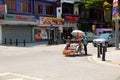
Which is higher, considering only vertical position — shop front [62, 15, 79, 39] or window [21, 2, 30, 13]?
window [21, 2, 30, 13]

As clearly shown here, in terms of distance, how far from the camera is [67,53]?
2069 cm

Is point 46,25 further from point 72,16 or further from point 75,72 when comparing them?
point 75,72

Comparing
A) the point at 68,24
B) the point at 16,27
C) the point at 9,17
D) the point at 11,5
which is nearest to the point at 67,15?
the point at 68,24

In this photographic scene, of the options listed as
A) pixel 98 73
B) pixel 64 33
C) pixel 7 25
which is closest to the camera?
pixel 98 73

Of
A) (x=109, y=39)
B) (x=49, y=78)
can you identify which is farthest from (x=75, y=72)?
(x=109, y=39)

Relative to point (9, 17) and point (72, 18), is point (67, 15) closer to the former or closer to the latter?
point (72, 18)

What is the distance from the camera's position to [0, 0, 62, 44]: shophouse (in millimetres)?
37156

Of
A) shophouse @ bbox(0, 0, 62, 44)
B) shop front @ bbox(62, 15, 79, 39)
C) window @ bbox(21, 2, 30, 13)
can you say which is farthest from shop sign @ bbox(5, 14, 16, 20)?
shop front @ bbox(62, 15, 79, 39)

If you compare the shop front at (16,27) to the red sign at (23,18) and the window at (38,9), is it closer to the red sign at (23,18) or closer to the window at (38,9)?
the red sign at (23,18)

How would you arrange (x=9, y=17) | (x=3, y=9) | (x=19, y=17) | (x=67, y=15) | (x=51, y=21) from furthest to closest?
1. (x=67, y=15)
2. (x=51, y=21)
3. (x=19, y=17)
4. (x=9, y=17)
5. (x=3, y=9)

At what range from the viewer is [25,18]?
39281 mm

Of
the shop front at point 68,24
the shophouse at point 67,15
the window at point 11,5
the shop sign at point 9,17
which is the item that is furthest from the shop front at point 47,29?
the shop sign at point 9,17

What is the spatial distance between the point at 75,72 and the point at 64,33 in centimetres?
3617

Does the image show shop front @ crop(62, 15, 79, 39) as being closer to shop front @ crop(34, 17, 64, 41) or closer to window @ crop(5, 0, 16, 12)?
shop front @ crop(34, 17, 64, 41)
